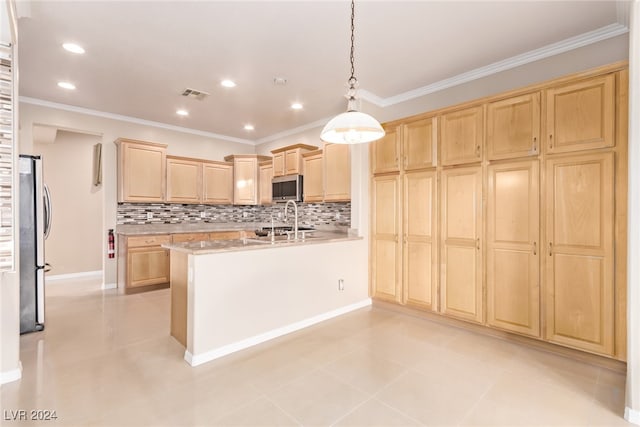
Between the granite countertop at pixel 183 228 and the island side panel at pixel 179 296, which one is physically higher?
the granite countertop at pixel 183 228

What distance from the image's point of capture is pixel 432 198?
336 cm

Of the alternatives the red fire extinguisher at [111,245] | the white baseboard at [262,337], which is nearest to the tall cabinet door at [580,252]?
the white baseboard at [262,337]

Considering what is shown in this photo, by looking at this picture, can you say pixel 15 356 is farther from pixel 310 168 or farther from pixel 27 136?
pixel 310 168

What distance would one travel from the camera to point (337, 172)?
4.46 meters

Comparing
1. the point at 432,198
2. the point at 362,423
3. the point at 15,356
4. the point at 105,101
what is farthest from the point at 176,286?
the point at 105,101

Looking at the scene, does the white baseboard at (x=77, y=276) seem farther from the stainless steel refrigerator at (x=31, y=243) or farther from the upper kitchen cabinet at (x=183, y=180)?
the stainless steel refrigerator at (x=31, y=243)

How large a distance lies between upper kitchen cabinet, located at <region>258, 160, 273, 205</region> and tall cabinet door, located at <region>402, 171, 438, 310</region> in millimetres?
2910

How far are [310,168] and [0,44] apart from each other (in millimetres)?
3535

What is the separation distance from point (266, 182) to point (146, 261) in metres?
2.38

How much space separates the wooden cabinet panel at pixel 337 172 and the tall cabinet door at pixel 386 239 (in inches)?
21.8

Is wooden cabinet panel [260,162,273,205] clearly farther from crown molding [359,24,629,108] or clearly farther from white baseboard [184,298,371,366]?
white baseboard [184,298,371,366]

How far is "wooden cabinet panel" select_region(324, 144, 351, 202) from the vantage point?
4320mm

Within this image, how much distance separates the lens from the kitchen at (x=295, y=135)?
111 inches

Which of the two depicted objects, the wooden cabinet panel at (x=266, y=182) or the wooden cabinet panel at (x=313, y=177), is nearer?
the wooden cabinet panel at (x=313, y=177)
